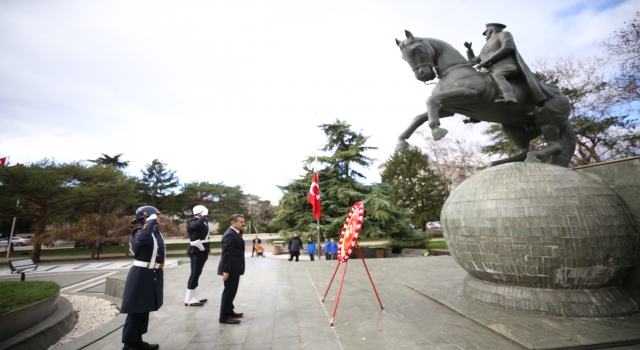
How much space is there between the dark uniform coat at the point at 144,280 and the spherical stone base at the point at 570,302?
4827 mm

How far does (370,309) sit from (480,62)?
17.1 feet

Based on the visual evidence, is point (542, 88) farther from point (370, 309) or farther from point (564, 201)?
point (370, 309)

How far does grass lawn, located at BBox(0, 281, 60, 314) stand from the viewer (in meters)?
5.15

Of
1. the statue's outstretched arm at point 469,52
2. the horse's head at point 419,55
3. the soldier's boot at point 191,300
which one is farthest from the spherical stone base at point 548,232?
the soldier's boot at point 191,300

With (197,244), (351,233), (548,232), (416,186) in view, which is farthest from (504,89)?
(416,186)

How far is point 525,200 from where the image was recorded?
4.41m

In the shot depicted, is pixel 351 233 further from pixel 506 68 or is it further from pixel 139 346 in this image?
pixel 506 68

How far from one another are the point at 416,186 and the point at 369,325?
3306cm

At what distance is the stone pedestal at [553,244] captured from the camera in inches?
160

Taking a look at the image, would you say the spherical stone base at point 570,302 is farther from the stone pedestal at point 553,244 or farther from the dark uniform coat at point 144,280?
the dark uniform coat at point 144,280

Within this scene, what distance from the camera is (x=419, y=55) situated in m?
5.89

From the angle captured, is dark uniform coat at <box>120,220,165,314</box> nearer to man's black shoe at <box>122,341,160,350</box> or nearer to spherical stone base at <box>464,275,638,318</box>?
man's black shoe at <box>122,341,160,350</box>

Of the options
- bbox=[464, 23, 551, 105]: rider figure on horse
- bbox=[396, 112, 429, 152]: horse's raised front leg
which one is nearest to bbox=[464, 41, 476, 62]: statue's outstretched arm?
bbox=[464, 23, 551, 105]: rider figure on horse

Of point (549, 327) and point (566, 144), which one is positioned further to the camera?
point (566, 144)
